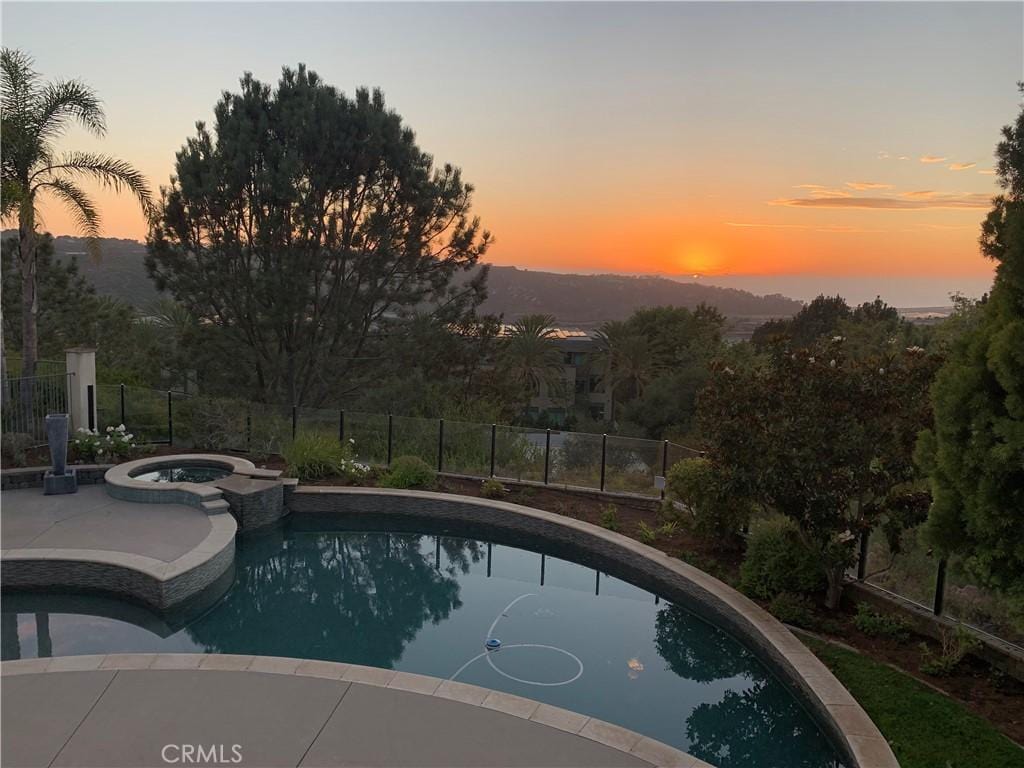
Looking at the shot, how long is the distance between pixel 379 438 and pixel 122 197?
772 centimetres

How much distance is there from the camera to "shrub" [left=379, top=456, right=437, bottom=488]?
13250 millimetres

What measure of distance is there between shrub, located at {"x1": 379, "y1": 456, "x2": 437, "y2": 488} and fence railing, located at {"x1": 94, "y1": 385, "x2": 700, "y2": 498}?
91 centimetres

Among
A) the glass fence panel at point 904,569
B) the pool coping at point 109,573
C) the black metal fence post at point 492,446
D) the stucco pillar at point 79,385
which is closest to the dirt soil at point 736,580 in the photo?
the black metal fence post at point 492,446

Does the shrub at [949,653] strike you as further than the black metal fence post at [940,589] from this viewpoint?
No

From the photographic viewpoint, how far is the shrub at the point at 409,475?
43.5ft

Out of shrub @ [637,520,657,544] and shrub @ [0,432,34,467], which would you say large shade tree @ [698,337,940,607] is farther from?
shrub @ [0,432,34,467]

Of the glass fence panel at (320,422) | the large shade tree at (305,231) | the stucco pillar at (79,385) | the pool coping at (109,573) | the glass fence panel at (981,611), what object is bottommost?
the pool coping at (109,573)

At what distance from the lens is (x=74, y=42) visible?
13.8m

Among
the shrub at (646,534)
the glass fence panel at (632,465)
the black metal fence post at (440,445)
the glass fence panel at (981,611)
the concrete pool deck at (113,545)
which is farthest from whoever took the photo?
the black metal fence post at (440,445)

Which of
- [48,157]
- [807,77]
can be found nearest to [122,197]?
[48,157]

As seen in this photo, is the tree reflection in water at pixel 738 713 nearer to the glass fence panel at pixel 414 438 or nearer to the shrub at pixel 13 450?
the glass fence panel at pixel 414 438

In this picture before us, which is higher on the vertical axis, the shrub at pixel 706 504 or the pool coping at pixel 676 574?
the shrub at pixel 706 504

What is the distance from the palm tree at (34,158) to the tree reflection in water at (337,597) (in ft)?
25.1

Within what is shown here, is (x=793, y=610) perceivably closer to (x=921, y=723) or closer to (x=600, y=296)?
(x=921, y=723)
